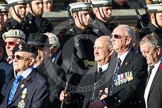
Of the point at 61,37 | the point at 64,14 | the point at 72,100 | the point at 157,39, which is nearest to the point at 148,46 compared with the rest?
the point at 157,39

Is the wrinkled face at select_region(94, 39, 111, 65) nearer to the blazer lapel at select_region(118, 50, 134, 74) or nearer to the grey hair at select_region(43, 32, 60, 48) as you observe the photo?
the blazer lapel at select_region(118, 50, 134, 74)

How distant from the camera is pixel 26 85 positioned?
14.9m

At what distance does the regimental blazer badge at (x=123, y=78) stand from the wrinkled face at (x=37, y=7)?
3478 mm

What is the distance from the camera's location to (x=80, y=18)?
17000 millimetres

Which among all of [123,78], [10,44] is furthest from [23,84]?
[10,44]

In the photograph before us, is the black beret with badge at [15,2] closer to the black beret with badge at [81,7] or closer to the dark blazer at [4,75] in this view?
the black beret with badge at [81,7]

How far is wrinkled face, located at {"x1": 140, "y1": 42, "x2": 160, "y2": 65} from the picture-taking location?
14.4 metres

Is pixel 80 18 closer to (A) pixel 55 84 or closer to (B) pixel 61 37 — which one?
(B) pixel 61 37

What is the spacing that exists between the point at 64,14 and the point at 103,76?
400 centimetres

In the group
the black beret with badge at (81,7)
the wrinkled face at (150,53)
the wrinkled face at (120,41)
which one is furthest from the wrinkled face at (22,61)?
the black beret with badge at (81,7)

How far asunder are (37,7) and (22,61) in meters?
3.15

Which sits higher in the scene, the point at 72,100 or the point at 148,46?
the point at 148,46

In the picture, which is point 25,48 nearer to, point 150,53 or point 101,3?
point 150,53

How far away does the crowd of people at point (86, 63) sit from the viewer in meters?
14.6
